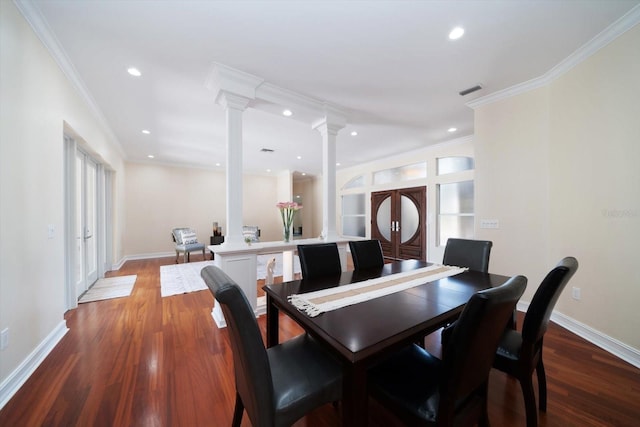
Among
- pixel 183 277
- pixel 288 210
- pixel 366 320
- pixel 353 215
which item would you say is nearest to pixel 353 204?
pixel 353 215

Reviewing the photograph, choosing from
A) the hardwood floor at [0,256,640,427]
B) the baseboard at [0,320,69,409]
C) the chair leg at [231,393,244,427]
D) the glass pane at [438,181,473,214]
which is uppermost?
the glass pane at [438,181,473,214]

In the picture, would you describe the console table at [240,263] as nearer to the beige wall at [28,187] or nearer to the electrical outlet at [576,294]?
the beige wall at [28,187]

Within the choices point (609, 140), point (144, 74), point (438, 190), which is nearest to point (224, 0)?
point (144, 74)

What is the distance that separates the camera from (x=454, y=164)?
16.8ft

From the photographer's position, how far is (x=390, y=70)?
8.38 ft

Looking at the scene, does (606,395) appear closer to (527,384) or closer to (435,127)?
(527,384)

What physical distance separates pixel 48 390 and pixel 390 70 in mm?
4043

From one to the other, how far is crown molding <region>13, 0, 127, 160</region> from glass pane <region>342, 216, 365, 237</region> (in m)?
6.42

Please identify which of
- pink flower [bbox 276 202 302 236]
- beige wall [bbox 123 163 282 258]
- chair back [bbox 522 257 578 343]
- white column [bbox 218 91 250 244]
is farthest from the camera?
beige wall [bbox 123 163 282 258]

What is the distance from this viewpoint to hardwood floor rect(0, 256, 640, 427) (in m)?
1.42

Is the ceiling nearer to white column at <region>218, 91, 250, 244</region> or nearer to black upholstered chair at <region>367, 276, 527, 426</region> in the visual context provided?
white column at <region>218, 91, 250, 244</region>

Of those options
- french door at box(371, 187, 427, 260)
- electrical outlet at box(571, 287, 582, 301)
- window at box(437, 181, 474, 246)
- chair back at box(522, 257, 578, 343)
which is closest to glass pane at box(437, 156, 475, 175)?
window at box(437, 181, 474, 246)

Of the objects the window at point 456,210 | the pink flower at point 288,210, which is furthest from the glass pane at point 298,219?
the pink flower at point 288,210

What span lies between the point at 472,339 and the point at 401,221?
558cm
